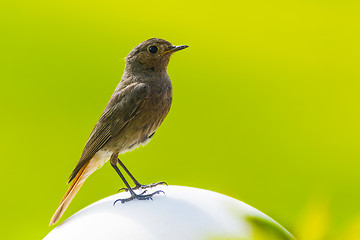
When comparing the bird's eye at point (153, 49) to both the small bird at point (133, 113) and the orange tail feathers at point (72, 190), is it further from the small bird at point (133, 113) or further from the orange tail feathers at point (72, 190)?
the orange tail feathers at point (72, 190)

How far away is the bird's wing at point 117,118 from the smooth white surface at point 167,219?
2.03 feet

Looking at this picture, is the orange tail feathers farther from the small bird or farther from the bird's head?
the bird's head

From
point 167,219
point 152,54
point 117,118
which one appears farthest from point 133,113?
point 167,219

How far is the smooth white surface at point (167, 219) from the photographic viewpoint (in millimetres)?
3324

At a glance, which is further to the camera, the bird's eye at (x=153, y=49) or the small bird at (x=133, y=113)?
the bird's eye at (x=153, y=49)

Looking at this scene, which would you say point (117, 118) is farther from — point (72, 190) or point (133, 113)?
point (72, 190)

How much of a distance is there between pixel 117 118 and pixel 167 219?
1.26 metres

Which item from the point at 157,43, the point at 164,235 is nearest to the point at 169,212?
the point at 164,235

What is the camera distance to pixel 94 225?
3.48 metres

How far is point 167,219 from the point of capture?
3.43 metres

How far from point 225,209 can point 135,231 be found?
2.08ft

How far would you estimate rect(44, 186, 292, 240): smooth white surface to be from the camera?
10.9 ft

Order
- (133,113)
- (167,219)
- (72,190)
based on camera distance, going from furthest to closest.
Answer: (72,190)
(133,113)
(167,219)

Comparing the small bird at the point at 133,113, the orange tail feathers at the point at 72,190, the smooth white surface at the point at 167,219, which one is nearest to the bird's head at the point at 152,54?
the small bird at the point at 133,113
